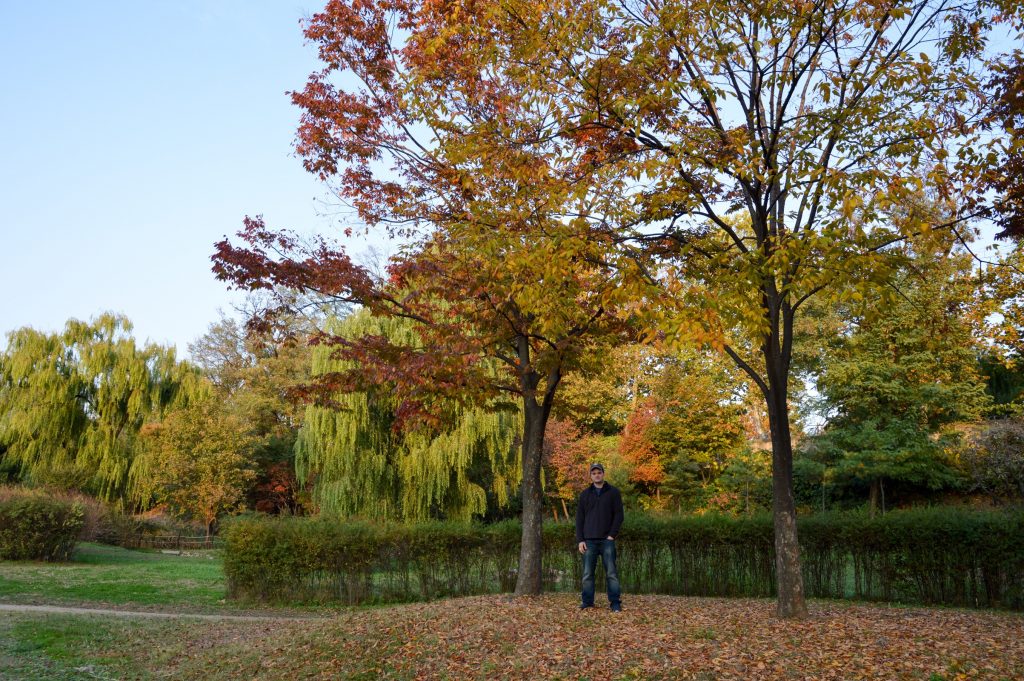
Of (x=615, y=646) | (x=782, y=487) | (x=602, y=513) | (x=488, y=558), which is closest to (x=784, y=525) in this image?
(x=782, y=487)

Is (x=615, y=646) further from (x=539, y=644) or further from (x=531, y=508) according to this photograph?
(x=531, y=508)

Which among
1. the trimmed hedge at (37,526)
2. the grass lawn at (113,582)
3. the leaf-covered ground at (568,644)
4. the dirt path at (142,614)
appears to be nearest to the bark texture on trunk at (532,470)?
the leaf-covered ground at (568,644)

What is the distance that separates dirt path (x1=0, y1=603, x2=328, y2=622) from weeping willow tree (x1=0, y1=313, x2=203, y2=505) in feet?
50.3

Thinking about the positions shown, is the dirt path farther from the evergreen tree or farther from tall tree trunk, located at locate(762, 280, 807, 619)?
the evergreen tree

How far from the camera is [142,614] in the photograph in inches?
408

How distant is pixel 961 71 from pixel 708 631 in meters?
5.93

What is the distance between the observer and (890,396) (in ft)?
76.4

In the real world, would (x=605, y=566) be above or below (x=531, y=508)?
below

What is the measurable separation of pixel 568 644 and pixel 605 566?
5.55 feet

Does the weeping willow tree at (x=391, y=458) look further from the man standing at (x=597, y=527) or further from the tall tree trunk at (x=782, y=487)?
the tall tree trunk at (x=782, y=487)

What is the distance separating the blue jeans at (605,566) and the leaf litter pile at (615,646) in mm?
181

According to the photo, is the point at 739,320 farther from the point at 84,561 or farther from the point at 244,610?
the point at 84,561

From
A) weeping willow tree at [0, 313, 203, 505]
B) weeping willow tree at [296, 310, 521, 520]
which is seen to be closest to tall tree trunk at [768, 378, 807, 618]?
weeping willow tree at [296, 310, 521, 520]

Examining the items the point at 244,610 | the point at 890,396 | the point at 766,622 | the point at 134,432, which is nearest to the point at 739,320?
the point at 766,622
